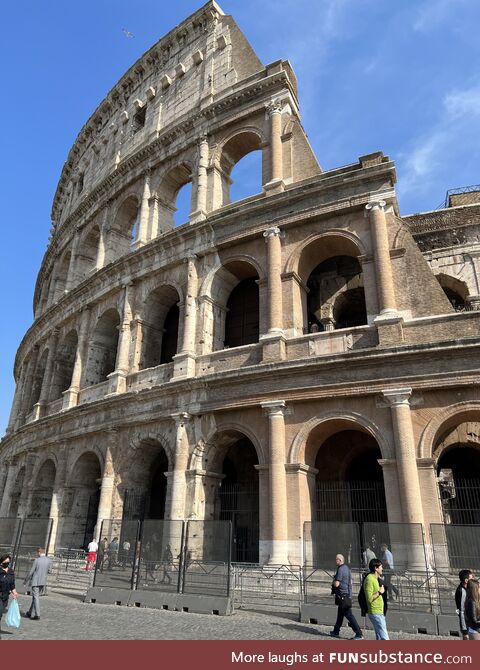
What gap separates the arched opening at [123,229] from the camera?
1997cm

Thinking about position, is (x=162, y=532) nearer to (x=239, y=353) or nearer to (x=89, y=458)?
(x=239, y=353)

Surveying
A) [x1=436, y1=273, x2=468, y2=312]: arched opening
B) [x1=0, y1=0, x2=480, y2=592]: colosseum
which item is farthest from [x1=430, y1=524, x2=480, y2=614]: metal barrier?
[x1=436, y1=273, x2=468, y2=312]: arched opening

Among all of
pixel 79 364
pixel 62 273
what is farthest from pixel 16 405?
pixel 79 364

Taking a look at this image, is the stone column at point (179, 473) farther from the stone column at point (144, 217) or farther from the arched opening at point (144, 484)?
the stone column at point (144, 217)

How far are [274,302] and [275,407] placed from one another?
9.38ft

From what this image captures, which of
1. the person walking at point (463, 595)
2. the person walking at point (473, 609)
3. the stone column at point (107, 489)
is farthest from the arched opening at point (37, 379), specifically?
the person walking at point (473, 609)

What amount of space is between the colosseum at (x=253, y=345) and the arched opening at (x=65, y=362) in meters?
0.10

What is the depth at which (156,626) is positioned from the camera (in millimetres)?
7043

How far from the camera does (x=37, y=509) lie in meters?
18.2

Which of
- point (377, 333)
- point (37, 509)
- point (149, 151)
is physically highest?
point (149, 151)

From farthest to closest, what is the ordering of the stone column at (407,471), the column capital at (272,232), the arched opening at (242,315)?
the arched opening at (242,315), the column capital at (272,232), the stone column at (407,471)

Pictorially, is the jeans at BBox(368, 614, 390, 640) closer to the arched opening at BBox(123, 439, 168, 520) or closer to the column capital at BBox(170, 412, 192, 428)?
the column capital at BBox(170, 412, 192, 428)
